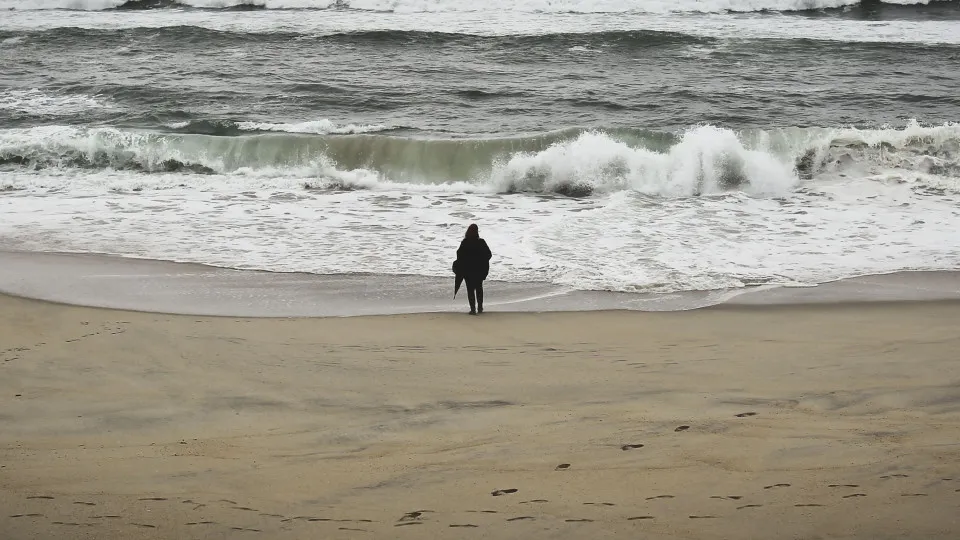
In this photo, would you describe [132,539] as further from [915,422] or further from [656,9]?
[656,9]

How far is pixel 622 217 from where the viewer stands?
13.0 metres

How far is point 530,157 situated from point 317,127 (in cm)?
429

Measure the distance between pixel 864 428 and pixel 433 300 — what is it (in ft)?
15.2

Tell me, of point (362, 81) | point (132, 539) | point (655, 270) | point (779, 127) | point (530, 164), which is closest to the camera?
point (132, 539)

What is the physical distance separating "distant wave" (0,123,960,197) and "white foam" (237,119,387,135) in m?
0.43

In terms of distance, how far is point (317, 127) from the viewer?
17250 mm

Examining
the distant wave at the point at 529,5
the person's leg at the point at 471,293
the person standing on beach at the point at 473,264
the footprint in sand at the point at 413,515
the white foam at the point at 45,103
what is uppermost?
the distant wave at the point at 529,5

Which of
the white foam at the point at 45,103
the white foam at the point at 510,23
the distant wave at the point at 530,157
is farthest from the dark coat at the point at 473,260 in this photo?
the white foam at the point at 510,23

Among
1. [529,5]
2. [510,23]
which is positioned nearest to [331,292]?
[510,23]

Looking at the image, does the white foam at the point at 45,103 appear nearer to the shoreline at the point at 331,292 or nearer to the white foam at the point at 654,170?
the shoreline at the point at 331,292

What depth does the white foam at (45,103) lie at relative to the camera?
18.4 metres

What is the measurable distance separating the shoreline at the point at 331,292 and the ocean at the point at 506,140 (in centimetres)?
30

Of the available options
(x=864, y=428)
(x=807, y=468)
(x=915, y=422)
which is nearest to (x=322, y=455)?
(x=807, y=468)

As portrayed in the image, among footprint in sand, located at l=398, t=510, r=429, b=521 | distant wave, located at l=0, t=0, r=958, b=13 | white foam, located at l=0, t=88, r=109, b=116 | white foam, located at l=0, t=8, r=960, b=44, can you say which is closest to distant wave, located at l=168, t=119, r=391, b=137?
white foam, located at l=0, t=88, r=109, b=116
